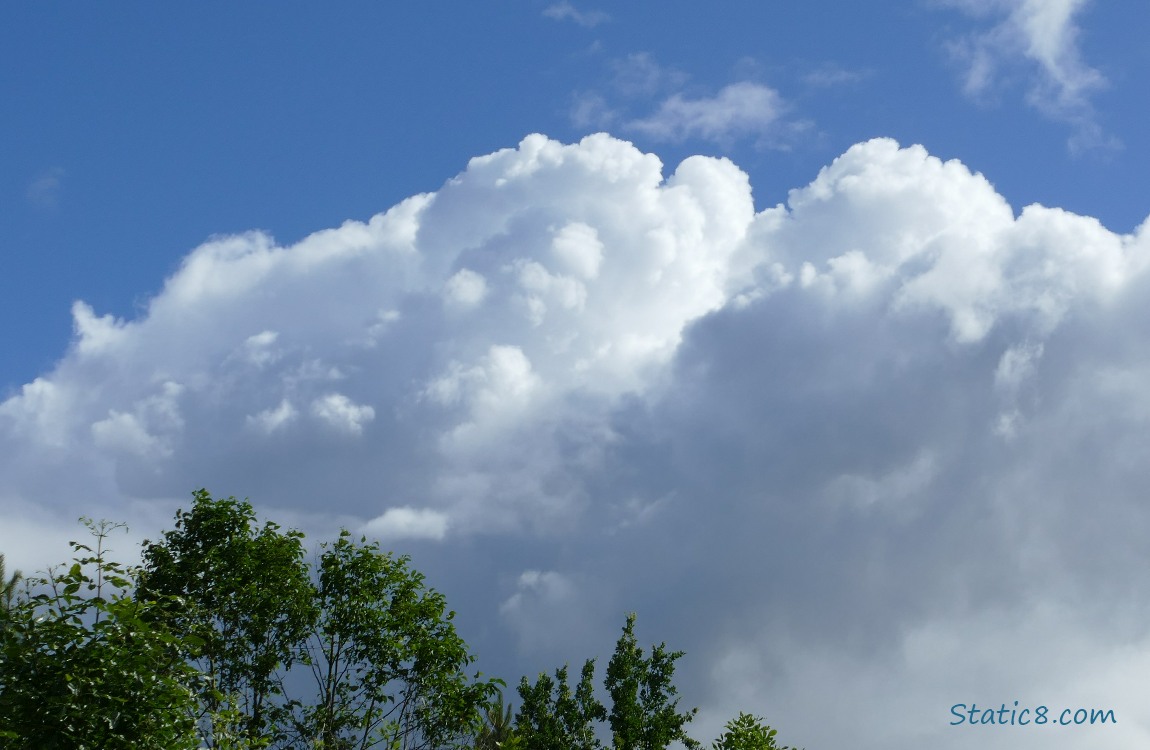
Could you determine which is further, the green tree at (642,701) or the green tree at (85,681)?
the green tree at (642,701)

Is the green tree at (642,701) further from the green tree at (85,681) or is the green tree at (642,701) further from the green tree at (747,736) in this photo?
the green tree at (85,681)

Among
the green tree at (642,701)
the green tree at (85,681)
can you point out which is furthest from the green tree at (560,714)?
the green tree at (85,681)

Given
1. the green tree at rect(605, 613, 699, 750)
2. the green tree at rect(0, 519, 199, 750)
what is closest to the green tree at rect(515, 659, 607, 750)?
the green tree at rect(605, 613, 699, 750)

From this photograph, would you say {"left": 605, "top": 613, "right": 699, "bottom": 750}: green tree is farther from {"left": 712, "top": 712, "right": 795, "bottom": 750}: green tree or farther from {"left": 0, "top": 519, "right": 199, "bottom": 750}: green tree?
{"left": 0, "top": 519, "right": 199, "bottom": 750}: green tree

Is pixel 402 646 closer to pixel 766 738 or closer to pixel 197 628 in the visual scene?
pixel 197 628

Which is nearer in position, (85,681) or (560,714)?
(85,681)

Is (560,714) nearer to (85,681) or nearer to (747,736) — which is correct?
(747,736)

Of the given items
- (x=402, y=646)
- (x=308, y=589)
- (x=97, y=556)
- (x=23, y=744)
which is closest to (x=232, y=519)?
(x=308, y=589)

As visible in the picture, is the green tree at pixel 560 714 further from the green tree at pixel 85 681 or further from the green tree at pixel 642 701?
the green tree at pixel 85 681

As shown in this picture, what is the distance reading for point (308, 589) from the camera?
87.9 ft

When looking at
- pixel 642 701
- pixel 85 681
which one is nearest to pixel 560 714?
pixel 642 701

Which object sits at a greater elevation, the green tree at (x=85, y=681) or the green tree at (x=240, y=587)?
the green tree at (x=240, y=587)

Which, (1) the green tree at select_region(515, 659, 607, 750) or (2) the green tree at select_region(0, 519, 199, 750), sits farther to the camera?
(1) the green tree at select_region(515, 659, 607, 750)

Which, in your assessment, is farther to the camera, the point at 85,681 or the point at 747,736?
the point at 747,736
